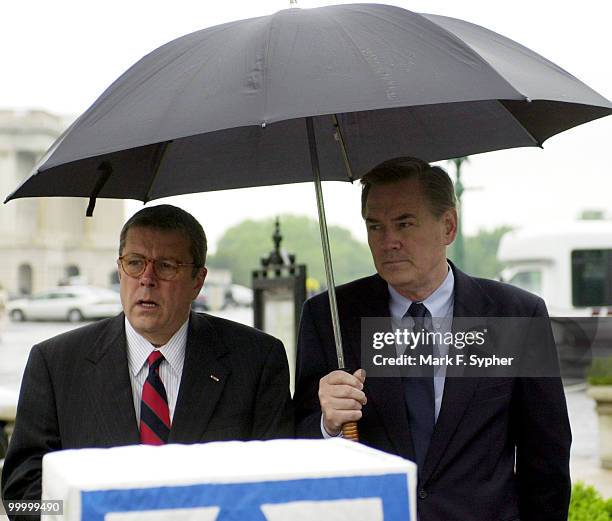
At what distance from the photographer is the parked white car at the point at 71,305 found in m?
51.7

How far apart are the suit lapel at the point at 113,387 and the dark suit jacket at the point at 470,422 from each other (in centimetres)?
53

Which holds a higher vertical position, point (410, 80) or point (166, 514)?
point (410, 80)

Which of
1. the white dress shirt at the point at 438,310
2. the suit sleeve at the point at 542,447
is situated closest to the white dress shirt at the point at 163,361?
the white dress shirt at the point at 438,310

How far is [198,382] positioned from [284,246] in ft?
322

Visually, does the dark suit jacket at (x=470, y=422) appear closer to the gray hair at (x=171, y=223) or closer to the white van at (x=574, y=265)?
the gray hair at (x=171, y=223)

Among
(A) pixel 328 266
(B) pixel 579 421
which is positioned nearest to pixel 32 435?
(A) pixel 328 266

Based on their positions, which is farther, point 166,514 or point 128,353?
point 128,353

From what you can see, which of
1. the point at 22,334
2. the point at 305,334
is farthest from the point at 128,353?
the point at 22,334

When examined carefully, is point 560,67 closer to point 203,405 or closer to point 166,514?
point 203,405

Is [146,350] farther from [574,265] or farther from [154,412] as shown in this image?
[574,265]

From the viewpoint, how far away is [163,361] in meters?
3.40

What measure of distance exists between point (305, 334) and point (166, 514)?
1777mm

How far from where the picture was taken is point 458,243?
71.8 ft

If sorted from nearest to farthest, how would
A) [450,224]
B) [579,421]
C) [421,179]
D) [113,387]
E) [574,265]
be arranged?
[113,387] → [421,179] → [450,224] → [579,421] → [574,265]
